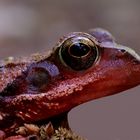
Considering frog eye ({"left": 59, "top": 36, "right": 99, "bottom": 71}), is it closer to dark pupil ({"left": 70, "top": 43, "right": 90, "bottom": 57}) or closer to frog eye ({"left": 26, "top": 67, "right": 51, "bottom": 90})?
dark pupil ({"left": 70, "top": 43, "right": 90, "bottom": 57})

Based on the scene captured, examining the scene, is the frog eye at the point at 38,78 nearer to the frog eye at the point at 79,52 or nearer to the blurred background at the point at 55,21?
the frog eye at the point at 79,52

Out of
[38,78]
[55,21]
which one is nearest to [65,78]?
[38,78]

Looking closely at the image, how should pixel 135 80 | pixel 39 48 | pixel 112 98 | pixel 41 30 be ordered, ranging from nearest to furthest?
pixel 135 80 < pixel 112 98 < pixel 39 48 < pixel 41 30

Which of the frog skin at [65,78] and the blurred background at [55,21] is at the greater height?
the blurred background at [55,21]

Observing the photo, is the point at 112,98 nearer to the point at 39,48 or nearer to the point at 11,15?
the point at 39,48

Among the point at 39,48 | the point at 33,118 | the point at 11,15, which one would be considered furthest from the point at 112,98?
the point at 33,118

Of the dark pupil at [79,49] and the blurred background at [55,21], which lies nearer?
the dark pupil at [79,49]

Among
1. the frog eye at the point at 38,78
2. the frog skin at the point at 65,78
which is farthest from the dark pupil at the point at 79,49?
the frog eye at the point at 38,78
